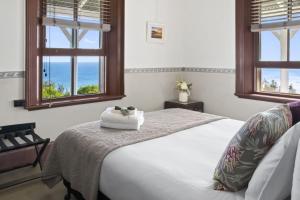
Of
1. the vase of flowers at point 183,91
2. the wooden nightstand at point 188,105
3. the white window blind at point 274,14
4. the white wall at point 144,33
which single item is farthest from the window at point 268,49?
the white wall at point 144,33

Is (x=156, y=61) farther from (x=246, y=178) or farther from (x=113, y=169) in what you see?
(x=246, y=178)

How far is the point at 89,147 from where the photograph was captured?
2.02m

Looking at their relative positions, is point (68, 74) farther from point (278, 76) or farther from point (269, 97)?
point (278, 76)

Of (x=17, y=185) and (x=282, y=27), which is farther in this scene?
(x=282, y=27)

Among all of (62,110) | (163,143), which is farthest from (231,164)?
(62,110)

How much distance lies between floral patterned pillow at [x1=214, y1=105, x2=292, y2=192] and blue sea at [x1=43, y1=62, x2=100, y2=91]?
2.61 meters

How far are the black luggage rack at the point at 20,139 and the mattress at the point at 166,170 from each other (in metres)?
1.17

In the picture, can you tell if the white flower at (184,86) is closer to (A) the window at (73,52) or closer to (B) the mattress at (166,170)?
(A) the window at (73,52)

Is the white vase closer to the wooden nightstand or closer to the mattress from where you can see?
the wooden nightstand

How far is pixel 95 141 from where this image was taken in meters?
2.06

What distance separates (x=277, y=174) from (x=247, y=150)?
180 millimetres

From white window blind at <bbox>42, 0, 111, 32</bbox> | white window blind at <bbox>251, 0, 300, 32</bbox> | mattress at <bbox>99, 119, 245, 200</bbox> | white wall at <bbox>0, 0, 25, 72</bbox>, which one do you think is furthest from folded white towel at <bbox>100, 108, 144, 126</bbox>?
white window blind at <bbox>251, 0, 300, 32</bbox>

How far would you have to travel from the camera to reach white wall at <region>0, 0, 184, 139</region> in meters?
3.00

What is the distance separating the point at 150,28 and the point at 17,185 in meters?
2.65
